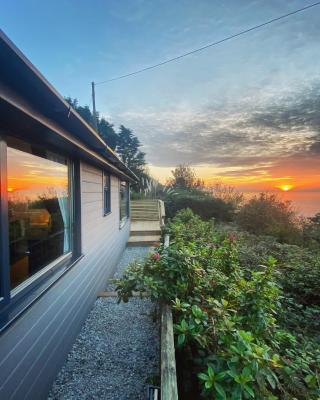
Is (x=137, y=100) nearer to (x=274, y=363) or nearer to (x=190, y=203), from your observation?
(x=190, y=203)

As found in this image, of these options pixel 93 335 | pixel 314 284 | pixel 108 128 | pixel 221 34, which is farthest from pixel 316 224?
pixel 108 128

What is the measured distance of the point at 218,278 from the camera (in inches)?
100

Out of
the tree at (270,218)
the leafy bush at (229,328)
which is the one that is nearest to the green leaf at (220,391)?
the leafy bush at (229,328)

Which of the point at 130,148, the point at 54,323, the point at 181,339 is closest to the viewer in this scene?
the point at 181,339

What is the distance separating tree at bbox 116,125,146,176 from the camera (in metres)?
23.6

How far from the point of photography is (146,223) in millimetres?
11750

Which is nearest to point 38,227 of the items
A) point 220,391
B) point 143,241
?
point 220,391

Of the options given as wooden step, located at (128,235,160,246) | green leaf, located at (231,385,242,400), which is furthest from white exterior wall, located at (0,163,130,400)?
wooden step, located at (128,235,160,246)

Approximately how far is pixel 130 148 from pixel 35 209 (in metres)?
22.4

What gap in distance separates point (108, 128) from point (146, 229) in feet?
54.8

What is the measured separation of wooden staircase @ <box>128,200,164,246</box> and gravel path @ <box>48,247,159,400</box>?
4631 mm

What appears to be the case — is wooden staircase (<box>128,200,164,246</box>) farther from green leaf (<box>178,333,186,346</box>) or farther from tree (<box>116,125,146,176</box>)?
tree (<box>116,125,146,176</box>)

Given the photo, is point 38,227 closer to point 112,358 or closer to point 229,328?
point 112,358

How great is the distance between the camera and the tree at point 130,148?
23.6m
